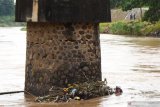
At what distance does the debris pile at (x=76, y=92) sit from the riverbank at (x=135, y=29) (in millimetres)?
45351

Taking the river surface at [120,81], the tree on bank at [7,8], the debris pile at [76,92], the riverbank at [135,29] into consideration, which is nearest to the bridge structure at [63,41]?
the debris pile at [76,92]

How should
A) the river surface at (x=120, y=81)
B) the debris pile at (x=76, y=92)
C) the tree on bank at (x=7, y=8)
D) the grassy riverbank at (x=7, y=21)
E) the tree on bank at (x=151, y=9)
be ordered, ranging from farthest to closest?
the tree on bank at (x=7, y=8)
the grassy riverbank at (x=7, y=21)
the tree on bank at (x=151, y=9)
the debris pile at (x=76, y=92)
the river surface at (x=120, y=81)

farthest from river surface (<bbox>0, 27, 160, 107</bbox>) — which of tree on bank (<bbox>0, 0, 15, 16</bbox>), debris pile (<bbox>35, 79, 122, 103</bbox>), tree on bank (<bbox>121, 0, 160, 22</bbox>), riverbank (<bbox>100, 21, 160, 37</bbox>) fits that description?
tree on bank (<bbox>0, 0, 15, 16</bbox>)

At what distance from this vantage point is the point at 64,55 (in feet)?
51.6

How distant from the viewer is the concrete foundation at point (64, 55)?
15.8 m

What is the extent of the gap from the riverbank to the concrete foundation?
148ft

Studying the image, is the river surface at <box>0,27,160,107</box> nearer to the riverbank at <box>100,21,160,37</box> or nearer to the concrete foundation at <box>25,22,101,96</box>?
the concrete foundation at <box>25,22,101,96</box>

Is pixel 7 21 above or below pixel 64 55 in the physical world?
above

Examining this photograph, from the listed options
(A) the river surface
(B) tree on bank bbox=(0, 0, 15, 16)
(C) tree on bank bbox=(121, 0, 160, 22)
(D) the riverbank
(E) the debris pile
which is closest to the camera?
(A) the river surface

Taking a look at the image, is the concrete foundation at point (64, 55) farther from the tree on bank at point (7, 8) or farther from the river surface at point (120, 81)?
the tree on bank at point (7, 8)

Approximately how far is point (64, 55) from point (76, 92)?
114cm

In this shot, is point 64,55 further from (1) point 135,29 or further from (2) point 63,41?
(1) point 135,29

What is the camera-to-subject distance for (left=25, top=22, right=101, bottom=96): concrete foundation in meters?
15.8

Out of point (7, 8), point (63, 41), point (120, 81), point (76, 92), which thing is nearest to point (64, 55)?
point (63, 41)
